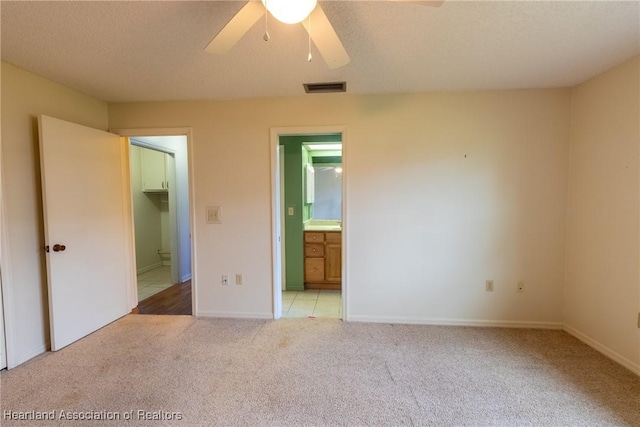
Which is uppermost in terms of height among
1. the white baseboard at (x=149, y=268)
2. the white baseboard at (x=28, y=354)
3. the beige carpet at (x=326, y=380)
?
the white baseboard at (x=149, y=268)

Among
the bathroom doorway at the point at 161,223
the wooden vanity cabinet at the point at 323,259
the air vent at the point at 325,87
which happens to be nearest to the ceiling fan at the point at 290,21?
the air vent at the point at 325,87

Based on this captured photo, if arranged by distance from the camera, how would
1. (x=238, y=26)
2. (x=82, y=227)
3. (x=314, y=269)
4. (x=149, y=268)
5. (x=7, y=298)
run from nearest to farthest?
(x=238, y=26), (x=7, y=298), (x=82, y=227), (x=314, y=269), (x=149, y=268)

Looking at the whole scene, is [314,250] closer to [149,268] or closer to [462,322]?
[462,322]

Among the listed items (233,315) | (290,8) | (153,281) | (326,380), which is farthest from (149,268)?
(290,8)

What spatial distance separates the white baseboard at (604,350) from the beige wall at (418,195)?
137mm

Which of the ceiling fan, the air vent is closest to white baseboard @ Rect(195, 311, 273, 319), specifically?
the air vent

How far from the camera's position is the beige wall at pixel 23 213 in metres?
2.14

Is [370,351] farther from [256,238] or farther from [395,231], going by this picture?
[256,238]

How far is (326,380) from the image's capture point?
202 centimetres

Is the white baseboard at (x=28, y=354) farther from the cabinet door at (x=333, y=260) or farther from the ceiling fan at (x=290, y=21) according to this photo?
the cabinet door at (x=333, y=260)

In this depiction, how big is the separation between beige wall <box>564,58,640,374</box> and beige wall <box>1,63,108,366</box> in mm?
4558

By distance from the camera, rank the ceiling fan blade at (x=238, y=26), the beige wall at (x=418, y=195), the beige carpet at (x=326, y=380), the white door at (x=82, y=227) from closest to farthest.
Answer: the ceiling fan blade at (x=238, y=26)
the beige carpet at (x=326, y=380)
the white door at (x=82, y=227)
the beige wall at (x=418, y=195)

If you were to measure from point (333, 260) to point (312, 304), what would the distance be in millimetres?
729

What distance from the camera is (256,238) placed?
301 centimetres
